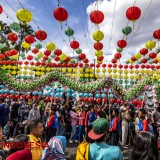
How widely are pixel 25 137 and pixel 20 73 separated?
11794 mm

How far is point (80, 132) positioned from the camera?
26.7ft

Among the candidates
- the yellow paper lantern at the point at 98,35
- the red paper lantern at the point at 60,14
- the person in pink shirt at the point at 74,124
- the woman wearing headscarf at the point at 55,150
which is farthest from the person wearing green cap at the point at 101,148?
the person in pink shirt at the point at 74,124

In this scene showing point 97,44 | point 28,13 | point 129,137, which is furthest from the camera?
point 97,44

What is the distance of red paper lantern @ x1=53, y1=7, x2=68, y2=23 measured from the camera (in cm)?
655

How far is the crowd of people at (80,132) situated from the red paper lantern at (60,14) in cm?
287

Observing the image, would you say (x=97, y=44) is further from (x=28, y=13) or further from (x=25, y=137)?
(x=25, y=137)

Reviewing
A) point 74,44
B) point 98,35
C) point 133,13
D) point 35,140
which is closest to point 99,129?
point 35,140

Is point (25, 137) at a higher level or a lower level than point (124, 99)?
lower

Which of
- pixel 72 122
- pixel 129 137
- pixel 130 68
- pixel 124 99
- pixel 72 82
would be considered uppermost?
pixel 130 68

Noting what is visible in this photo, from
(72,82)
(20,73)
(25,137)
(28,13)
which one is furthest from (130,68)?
(25,137)

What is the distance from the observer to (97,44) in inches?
356

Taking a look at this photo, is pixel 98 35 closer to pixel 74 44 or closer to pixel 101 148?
pixel 74 44

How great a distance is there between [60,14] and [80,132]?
440 centimetres

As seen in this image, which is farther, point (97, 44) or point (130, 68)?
point (130, 68)
